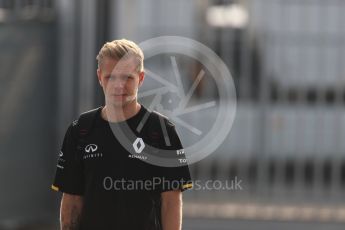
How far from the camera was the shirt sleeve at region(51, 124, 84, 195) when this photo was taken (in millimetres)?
2992

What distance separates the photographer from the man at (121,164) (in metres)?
2.89

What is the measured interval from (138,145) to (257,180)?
10.4ft

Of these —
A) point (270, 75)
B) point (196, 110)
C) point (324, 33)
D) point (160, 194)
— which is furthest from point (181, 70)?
point (160, 194)

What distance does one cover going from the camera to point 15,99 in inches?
248

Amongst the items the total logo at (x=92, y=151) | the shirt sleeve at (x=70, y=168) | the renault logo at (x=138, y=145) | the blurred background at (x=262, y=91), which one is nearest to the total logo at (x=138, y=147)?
the renault logo at (x=138, y=145)

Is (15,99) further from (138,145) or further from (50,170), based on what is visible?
(138,145)

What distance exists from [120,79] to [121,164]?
0.32 meters

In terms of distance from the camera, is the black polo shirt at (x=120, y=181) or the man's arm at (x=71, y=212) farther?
the man's arm at (x=71, y=212)

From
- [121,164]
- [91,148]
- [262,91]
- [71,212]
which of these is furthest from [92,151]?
[262,91]

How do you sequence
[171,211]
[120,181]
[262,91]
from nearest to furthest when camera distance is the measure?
[120,181] < [171,211] < [262,91]

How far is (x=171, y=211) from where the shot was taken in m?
2.96

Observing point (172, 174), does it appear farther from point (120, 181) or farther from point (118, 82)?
point (118, 82)

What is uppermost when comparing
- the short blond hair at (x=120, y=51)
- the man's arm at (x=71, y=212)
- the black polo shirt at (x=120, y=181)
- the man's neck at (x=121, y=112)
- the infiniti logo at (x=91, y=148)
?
the short blond hair at (x=120, y=51)

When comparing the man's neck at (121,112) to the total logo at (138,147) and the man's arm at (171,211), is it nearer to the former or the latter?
the total logo at (138,147)
